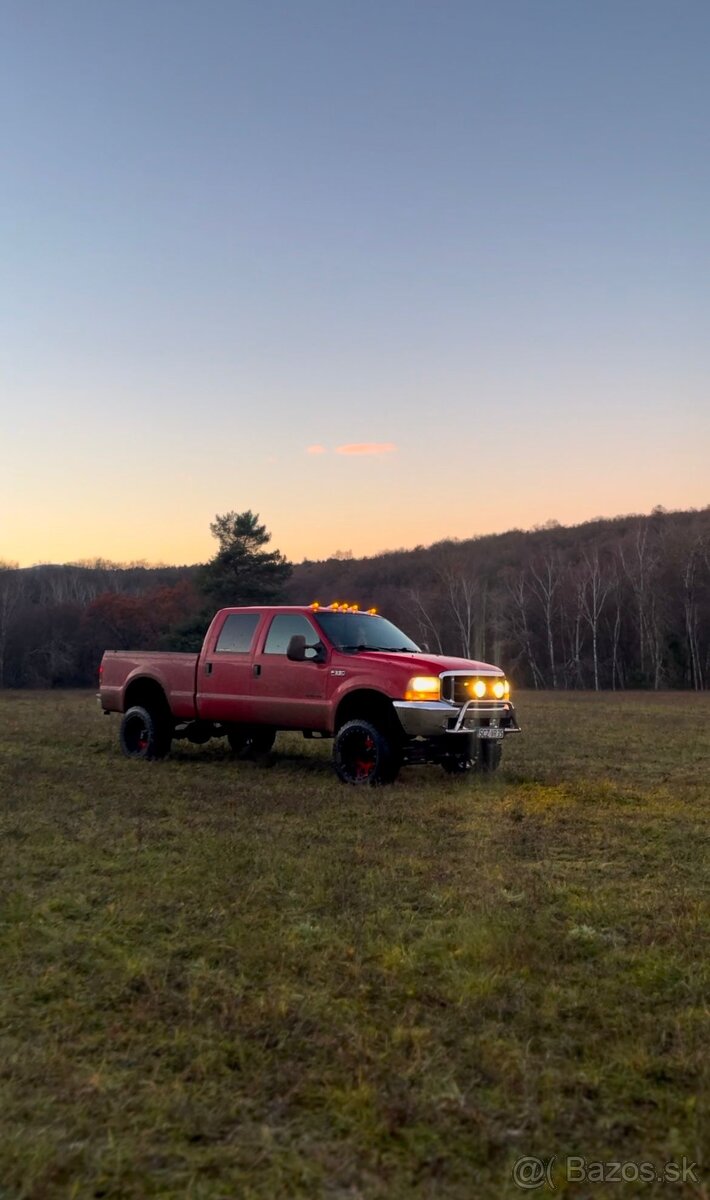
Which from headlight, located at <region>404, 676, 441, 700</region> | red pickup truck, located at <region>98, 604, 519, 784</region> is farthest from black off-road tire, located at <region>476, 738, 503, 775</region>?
headlight, located at <region>404, 676, 441, 700</region>

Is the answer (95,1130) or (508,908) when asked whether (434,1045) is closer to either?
(95,1130)

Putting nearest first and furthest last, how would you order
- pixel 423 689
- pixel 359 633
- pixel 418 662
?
pixel 423 689 → pixel 418 662 → pixel 359 633

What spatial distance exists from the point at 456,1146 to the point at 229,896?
10.4 ft

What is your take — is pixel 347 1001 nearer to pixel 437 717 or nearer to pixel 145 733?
pixel 437 717

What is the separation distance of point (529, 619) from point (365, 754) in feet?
195

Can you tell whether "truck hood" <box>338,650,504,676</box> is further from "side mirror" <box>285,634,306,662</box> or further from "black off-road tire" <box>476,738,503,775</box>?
"black off-road tire" <box>476,738,503,775</box>

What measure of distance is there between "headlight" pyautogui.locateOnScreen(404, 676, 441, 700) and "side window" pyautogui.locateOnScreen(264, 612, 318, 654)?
1.70m

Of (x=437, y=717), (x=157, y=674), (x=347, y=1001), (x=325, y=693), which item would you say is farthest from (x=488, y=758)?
(x=347, y=1001)

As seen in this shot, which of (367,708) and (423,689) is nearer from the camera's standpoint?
(423,689)

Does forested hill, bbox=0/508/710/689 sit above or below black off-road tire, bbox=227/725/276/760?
above

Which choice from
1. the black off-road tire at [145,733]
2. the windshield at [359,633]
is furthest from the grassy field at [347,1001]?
the black off-road tire at [145,733]

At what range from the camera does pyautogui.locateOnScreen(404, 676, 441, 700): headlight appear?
1062 cm

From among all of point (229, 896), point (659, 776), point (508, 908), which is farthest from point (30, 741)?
point (508, 908)

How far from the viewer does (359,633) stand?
12102mm
